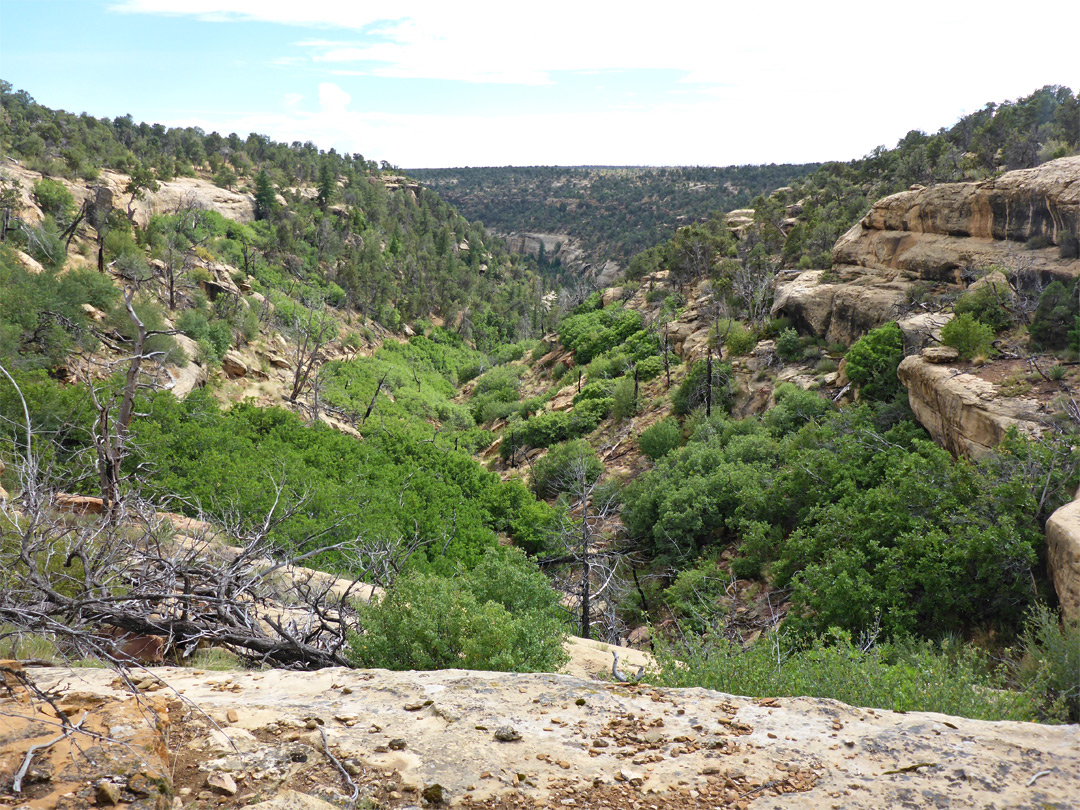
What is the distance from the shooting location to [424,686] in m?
5.39

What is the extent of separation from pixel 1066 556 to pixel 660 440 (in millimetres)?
17861

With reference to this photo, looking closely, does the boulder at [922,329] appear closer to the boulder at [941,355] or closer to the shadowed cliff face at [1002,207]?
the boulder at [941,355]

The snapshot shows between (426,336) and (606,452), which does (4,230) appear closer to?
(606,452)

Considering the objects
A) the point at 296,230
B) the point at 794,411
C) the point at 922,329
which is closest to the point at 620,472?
the point at 794,411

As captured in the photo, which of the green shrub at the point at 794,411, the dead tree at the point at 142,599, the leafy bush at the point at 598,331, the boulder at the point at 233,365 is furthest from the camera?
the leafy bush at the point at 598,331

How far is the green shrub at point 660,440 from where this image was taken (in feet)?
88.1

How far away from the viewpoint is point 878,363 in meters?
20.6

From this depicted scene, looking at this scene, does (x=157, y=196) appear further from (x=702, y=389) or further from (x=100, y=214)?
(x=702, y=389)

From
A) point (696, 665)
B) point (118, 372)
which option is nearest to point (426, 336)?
point (118, 372)

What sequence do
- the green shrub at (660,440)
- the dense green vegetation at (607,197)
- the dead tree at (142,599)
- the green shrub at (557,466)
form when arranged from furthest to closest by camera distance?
the dense green vegetation at (607,197) < the green shrub at (557,466) < the green shrub at (660,440) < the dead tree at (142,599)

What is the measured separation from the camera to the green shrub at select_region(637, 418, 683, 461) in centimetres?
2686

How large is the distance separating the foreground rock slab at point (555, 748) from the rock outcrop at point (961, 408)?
1109cm

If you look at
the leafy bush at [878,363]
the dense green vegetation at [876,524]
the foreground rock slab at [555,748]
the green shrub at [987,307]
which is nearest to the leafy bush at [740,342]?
the leafy bush at [878,363]

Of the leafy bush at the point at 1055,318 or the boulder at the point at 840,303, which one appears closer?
the leafy bush at the point at 1055,318
